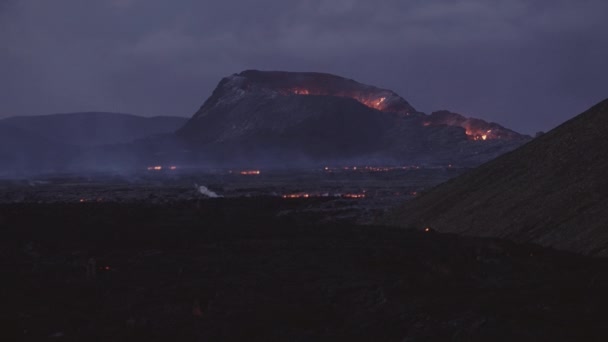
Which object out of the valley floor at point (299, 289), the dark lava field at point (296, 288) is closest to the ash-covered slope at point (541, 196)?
the dark lava field at point (296, 288)

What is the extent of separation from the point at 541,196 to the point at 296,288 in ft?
52.0

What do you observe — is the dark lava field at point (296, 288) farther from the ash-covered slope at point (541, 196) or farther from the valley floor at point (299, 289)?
the ash-covered slope at point (541, 196)

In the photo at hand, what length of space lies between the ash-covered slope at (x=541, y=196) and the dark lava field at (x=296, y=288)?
4.97 feet

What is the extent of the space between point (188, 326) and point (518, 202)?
825 inches

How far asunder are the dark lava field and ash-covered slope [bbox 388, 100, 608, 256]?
4.97 ft

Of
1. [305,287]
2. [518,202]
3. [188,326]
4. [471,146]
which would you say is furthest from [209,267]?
[471,146]

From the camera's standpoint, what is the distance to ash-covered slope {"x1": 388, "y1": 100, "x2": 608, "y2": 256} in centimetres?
2812

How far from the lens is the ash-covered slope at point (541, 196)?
92.3 ft

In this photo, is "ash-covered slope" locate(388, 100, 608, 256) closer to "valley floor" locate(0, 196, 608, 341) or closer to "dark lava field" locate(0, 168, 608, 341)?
"dark lava field" locate(0, 168, 608, 341)

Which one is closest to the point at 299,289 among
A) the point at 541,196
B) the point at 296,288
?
the point at 296,288

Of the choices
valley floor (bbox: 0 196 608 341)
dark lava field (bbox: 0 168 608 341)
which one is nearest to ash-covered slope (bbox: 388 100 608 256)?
dark lava field (bbox: 0 168 608 341)

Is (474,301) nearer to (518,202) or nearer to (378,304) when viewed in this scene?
(378,304)

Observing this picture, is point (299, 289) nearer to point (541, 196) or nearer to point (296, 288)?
point (296, 288)

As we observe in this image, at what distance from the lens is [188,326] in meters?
17.6
